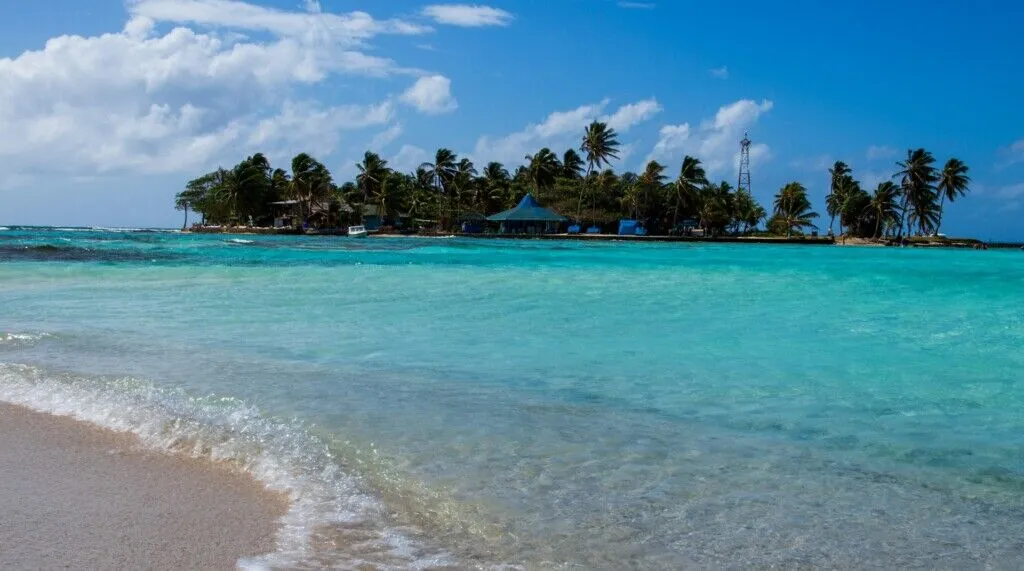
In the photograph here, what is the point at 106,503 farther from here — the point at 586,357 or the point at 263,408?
the point at 586,357

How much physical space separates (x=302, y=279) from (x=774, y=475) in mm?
15896

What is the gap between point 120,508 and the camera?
327 cm

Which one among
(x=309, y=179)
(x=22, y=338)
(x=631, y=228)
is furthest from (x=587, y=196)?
(x=22, y=338)

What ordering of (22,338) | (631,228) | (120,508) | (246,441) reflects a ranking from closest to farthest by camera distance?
(120,508) → (246,441) → (22,338) → (631,228)

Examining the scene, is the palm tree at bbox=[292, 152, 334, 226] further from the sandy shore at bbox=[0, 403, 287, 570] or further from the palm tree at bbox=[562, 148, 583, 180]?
the sandy shore at bbox=[0, 403, 287, 570]

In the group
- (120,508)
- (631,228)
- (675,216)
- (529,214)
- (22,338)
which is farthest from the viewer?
(675,216)

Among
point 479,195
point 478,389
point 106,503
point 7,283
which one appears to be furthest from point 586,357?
point 479,195

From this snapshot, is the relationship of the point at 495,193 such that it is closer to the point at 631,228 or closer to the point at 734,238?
the point at 631,228

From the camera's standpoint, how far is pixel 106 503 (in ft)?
10.9

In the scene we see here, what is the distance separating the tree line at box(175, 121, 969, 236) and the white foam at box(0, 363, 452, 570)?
221 feet

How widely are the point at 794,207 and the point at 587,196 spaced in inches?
829

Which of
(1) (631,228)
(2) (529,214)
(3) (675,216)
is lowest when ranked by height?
(1) (631,228)

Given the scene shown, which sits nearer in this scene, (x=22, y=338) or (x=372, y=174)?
(x=22, y=338)

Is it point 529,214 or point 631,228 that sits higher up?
point 529,214
